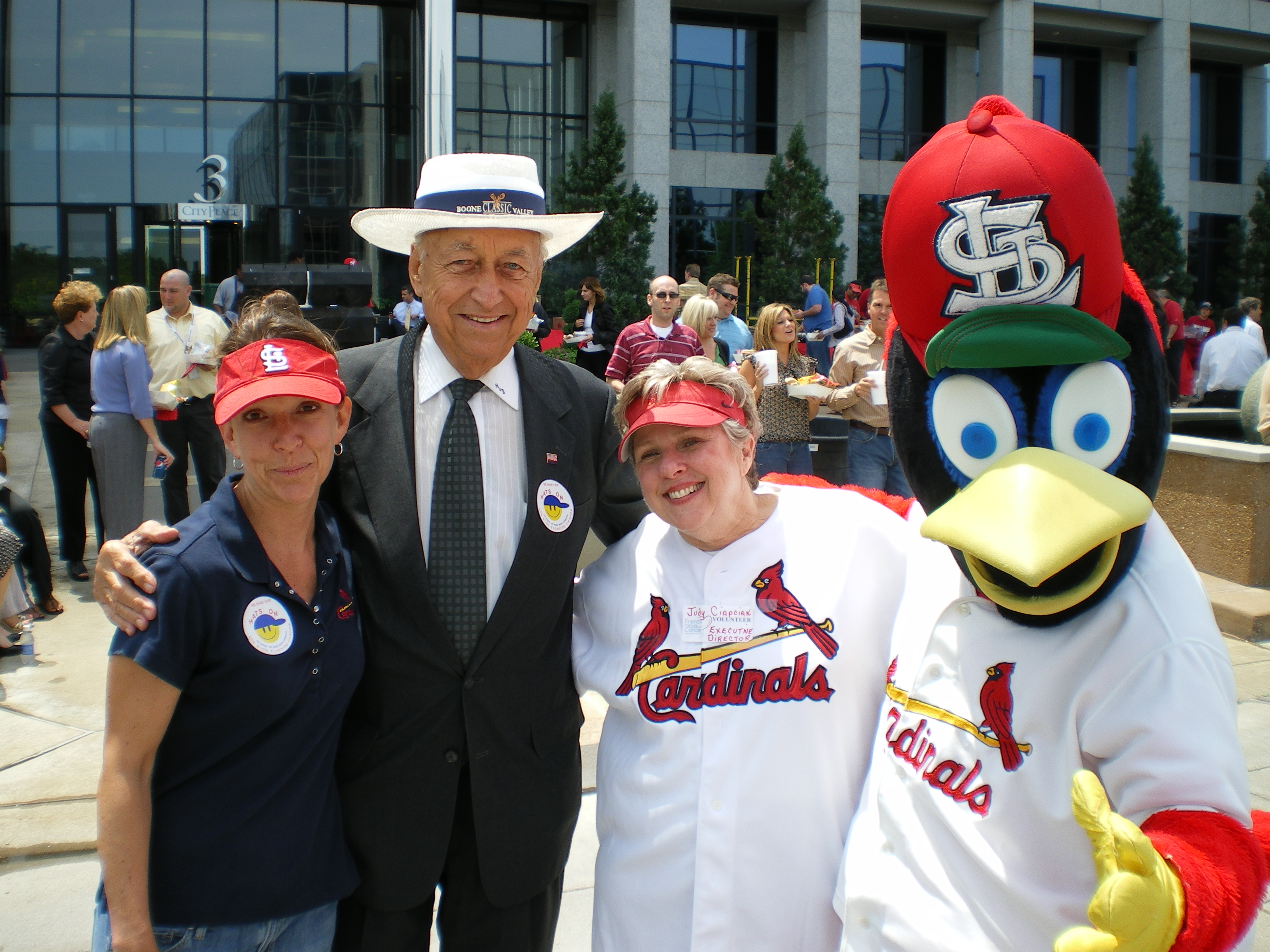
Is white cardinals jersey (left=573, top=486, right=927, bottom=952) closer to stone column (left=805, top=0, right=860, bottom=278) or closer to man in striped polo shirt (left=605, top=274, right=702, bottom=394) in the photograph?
man in striped polo shirt (left=605, top=274, right=702, bottom=394)

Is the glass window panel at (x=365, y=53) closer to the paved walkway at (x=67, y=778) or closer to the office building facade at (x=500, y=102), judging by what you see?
the office building facade at (x=500, y=102)

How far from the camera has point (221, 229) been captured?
62.4 ft

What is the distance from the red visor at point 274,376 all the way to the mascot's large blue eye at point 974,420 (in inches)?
46.2

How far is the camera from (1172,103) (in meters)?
22.0

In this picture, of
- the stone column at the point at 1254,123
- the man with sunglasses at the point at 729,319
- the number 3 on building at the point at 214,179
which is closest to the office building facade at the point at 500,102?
the number 3 on building at the point at 214,179

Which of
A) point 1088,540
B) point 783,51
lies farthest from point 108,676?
point 783,51

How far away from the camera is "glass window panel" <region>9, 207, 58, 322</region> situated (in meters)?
18.7

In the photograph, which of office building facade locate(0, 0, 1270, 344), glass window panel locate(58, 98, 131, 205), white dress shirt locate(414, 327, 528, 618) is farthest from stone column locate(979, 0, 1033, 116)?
white dress shirt locate(414, 327, 528, 618)

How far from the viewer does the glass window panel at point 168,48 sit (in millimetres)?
18859

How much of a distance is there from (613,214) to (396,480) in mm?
17176

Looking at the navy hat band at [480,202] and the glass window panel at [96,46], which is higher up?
the glass window panel at [96,46]

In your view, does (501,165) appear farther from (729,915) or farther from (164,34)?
(164,34)

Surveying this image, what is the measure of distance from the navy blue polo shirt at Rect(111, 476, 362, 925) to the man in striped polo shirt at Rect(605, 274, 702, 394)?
569 centimetres

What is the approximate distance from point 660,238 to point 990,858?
18.9m
